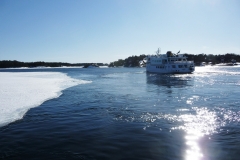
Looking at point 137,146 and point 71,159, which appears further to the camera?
point 137,146

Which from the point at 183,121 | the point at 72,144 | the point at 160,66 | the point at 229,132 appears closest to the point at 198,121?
the point at 183,121

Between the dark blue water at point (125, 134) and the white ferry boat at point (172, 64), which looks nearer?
the dark blue water at point (125, 134)

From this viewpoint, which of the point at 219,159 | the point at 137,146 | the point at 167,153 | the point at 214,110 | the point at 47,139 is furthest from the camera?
the point at 214,110

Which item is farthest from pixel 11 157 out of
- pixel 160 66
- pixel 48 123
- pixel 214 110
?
pixel 160 66

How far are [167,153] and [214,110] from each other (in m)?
9.12

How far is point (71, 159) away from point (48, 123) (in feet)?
18.6

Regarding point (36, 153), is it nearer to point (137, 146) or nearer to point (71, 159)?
point (71, 159)

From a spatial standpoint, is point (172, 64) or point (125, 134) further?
point (172, 64)

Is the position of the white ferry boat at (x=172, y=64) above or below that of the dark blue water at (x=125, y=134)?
above

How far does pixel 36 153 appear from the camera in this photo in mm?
8562

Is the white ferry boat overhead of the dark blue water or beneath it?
overhead

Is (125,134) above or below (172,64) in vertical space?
below

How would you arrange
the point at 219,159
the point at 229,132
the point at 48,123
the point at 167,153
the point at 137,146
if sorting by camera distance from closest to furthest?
the point at 219,159 → the point at 167,153 → the point at 137,146 → the point at 229,132 → the point at 48,123

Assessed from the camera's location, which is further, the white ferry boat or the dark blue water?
the white ferry boat
